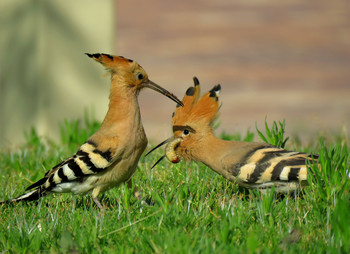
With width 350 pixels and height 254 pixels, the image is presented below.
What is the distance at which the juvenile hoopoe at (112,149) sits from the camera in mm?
4133

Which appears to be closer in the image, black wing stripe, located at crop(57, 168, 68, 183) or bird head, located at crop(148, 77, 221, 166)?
black wing stripe, located at crop(57, 168, 68, 183)

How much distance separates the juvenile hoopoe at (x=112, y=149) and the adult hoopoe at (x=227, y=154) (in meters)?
0.45

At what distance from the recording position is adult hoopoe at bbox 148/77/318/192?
4125 millimetres

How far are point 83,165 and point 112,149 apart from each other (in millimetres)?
226

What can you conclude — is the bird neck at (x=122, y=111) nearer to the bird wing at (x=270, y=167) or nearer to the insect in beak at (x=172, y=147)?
the insect in beak at (x=172, y=147)

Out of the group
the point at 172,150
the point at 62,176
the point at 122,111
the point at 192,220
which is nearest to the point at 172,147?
the point at 172,150

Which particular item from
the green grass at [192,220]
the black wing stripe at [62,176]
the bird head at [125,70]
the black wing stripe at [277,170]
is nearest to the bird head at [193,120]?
the green grass at [192,220]

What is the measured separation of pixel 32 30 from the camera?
6.91m

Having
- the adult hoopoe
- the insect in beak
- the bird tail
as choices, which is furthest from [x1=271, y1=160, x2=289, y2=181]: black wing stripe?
the bird tail

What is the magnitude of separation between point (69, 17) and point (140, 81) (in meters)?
3.07

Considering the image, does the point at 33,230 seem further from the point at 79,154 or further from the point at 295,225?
the point at 295,225

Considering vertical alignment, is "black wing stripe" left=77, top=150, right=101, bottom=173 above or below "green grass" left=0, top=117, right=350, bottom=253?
above

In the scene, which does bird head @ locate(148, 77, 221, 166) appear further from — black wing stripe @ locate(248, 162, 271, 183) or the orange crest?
black wing stripe @ locate(248, 162, 271, 183)

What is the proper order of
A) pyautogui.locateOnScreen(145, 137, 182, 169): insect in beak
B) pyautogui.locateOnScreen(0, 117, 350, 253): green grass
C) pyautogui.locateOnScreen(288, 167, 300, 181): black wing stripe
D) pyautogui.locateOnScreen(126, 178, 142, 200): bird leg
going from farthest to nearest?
1. pyautogui.locateOnScreen(145, 137, 182, 169): insect in beak
2. pyautogui.locateOnScreen(126, 178, 142, 200): bird leg
3. pyautogui.locateOnScreen(288, 167, 300, 181): black wing stripe
4. pyautogui.locateOnScreen(0, 117, 350, 253): green grass
